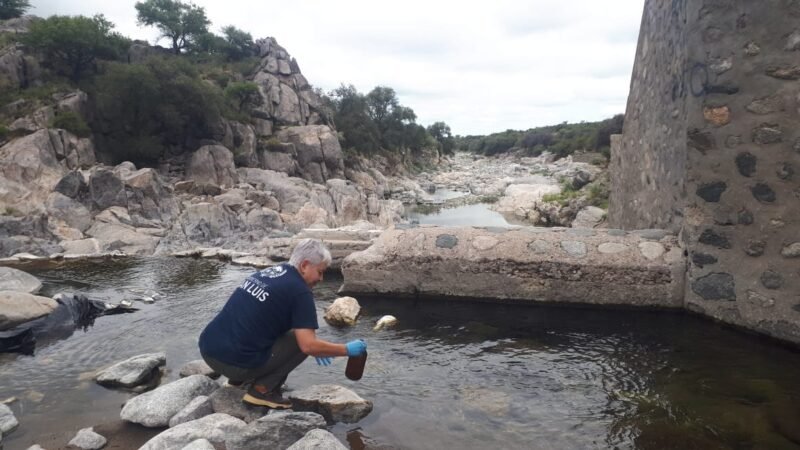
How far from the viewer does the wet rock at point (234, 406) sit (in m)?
4.26

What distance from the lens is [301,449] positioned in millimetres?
3553

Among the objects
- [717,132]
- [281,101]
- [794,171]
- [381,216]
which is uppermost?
[281,101]

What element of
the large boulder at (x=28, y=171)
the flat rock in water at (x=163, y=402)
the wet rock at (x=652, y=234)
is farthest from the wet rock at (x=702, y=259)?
the large boulder at (x=28, y=171)

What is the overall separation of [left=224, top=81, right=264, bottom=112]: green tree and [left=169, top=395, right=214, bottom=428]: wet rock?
41305 millimetres

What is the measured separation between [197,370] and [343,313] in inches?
80.1

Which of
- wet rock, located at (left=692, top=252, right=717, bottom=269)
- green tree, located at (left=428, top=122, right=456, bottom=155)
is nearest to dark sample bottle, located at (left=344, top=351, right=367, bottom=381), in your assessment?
wet rock, located at (left=692, top=252, right=717, bottom=269)

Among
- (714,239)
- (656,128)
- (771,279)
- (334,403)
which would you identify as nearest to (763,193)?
(714,239)

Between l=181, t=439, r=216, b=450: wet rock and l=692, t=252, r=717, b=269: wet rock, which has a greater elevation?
l=692, t=252, r=717, b=269: wet rock

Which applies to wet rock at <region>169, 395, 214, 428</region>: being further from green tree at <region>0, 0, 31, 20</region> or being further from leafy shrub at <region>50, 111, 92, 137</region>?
green tree at <region>0, 0, 31, 20</region>

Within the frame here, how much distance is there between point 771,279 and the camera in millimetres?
5809

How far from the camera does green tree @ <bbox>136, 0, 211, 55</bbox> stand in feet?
174

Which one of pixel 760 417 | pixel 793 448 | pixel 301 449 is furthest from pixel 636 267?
pixel 301 449

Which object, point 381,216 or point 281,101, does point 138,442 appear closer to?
point 381,216

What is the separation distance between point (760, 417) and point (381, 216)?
24069mm
